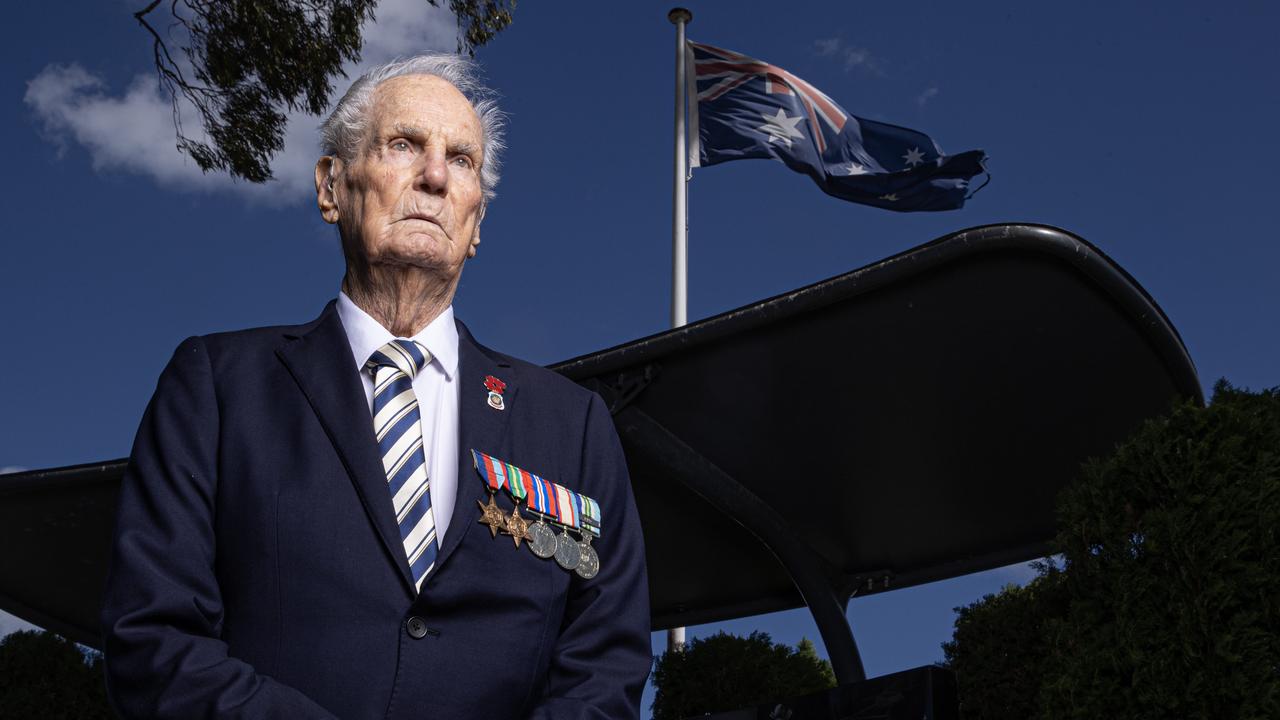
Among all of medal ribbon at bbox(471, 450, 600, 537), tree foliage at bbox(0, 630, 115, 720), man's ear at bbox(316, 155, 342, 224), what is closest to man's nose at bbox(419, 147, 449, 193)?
man's ear at bbox(316, 155, 342, 224)

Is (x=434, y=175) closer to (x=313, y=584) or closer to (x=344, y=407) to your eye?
(x=344, y=407)

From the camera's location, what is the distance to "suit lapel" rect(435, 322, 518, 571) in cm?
234

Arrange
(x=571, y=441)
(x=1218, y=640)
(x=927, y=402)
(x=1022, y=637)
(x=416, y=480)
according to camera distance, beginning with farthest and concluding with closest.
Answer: (x=927, y=402) → (x=1022, y=637) → (x=1218, y=640) → (x=571, y=441) → (x=416, y=480)

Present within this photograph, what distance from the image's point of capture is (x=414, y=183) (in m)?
2.51

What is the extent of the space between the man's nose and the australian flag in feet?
34.8

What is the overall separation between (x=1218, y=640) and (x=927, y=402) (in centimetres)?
337

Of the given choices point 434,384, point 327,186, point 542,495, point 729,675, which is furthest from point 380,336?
point 729,675

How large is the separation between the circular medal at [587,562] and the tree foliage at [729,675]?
305 inches

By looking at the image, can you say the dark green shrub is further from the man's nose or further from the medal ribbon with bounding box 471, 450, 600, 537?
the man's nose

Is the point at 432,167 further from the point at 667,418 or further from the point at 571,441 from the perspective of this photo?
the point at 667,418

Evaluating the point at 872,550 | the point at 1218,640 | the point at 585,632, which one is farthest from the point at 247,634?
the point at 872,550

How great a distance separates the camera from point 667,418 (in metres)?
7.80

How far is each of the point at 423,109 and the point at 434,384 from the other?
0.62 metres

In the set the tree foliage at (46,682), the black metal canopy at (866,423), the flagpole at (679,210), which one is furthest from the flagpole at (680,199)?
the tree foliage at (46,682)
